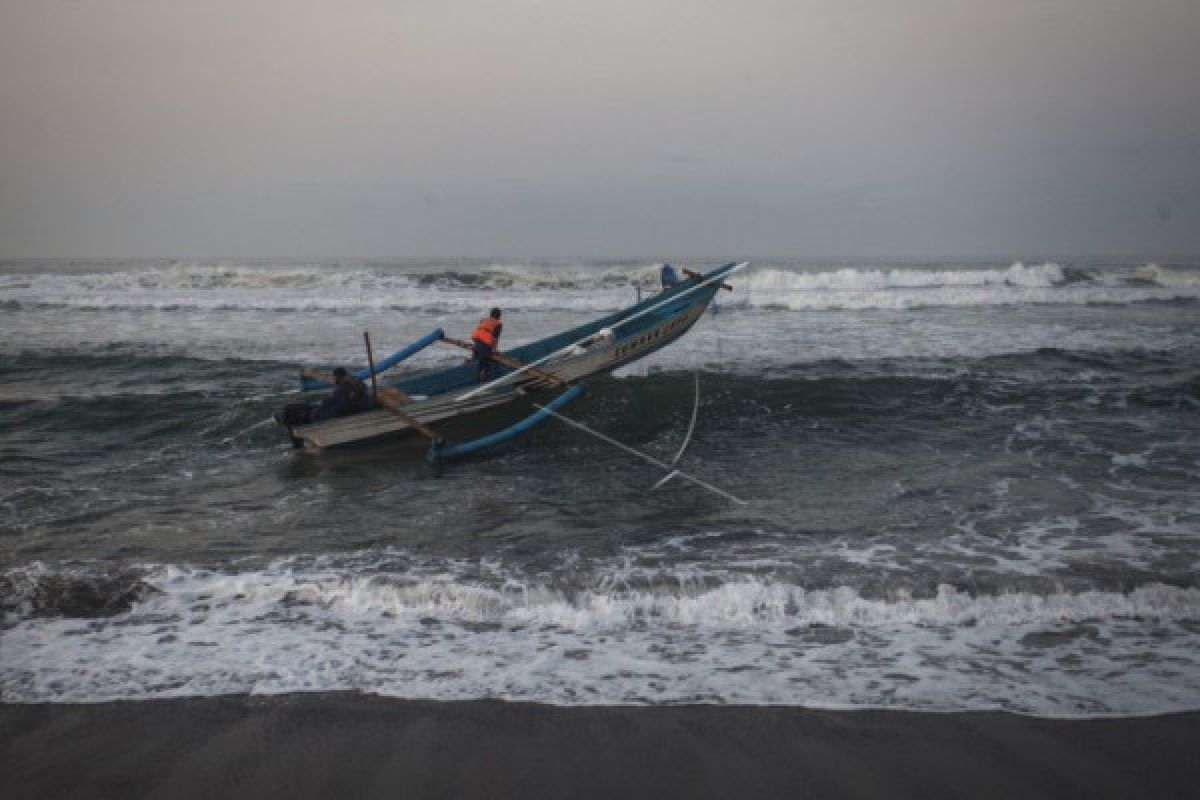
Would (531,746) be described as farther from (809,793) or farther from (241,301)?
(241,301)

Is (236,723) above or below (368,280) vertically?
below

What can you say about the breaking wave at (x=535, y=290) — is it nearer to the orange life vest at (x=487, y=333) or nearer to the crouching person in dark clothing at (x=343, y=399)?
the orange life vest at (x=487, y=333)

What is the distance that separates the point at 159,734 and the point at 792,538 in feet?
16.2

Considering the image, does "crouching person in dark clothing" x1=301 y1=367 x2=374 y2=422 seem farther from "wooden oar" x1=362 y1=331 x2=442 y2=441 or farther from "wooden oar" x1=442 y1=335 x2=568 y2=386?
"wooden oar" x1=442 y1=335 x2=568 y2=386

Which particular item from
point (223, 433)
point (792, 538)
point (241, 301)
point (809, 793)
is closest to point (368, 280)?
A: point (241, 301)

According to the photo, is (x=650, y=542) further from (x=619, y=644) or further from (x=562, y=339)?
(x=562, y=339)

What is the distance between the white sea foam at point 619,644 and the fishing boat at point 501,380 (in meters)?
4.06

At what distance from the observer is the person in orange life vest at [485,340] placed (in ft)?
35.5

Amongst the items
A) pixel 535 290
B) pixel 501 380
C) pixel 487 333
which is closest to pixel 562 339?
pixel 487 333

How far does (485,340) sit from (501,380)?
1.01 m

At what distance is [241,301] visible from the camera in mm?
29688

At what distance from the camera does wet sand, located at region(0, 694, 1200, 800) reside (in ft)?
10.9

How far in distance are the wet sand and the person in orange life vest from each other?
23.5 feet

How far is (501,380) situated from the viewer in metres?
10.1
